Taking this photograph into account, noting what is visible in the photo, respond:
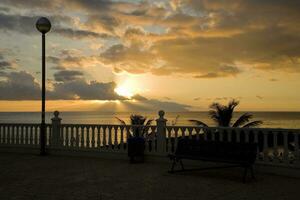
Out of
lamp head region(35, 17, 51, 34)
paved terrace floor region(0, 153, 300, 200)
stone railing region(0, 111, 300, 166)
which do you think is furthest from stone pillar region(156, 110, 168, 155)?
lamp head region(35, 17, 51, 34)

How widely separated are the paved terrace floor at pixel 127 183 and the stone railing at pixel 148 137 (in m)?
0.65

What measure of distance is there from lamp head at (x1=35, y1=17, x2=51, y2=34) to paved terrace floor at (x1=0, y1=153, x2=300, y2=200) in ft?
16.6

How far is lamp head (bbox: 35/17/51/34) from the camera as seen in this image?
1455 cm

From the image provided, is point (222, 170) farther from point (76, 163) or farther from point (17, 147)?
point (17, 147)

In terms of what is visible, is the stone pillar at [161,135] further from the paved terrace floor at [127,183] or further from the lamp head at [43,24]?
the lamp head at [43,24]

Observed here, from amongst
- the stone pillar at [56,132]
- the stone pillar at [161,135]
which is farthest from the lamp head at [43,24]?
the stone pillar at [161,135]

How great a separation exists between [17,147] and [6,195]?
7838 mm

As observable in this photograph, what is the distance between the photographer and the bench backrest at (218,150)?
30.9 feet

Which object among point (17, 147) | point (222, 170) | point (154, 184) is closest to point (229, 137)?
point (222, 170)

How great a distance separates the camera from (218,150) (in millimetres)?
9930

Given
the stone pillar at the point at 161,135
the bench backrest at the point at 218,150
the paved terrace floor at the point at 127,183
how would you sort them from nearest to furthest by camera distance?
the paved terrace floor at the point at 127,183 < the bench backrest at the point at 218,150 < the stone pillar at the point at 161,135

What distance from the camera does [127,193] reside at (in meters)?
8.17

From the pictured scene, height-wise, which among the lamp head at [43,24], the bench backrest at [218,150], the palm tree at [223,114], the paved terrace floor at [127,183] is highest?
the lamp head at [43,24]

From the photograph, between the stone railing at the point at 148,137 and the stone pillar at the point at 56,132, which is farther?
the stone pillar at the point at 56,132
